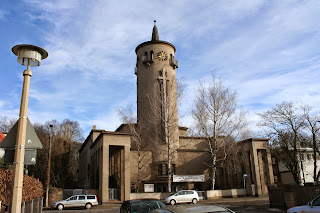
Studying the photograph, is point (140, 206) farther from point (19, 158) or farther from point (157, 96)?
point (157, 96)

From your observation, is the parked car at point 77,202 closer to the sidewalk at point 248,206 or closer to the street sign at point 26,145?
the sidewalk at point 248,206

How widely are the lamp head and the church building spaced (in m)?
24.8

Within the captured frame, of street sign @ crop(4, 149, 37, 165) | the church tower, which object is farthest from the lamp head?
the church tower

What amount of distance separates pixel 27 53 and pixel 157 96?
106 ft

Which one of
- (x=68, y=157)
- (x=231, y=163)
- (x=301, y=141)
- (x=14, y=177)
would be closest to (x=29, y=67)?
(x=14, y=177)

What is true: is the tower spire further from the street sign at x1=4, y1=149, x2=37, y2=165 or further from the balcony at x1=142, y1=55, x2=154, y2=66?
the street sign at x1=4, y1=149, x2=37, y2=165

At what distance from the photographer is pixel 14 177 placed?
5715 millimetres

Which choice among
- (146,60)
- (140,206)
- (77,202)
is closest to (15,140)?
(140,206)

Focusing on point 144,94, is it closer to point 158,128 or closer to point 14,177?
point 158,128

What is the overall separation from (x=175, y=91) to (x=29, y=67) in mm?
31814

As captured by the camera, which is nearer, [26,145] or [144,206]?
[26,145]

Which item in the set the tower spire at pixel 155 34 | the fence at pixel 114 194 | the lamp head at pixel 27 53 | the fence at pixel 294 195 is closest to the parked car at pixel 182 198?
the fence at pixel 114 194

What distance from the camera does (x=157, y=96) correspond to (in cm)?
3856

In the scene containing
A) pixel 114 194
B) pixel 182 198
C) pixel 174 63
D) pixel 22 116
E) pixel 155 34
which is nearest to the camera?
pixel 22 116
